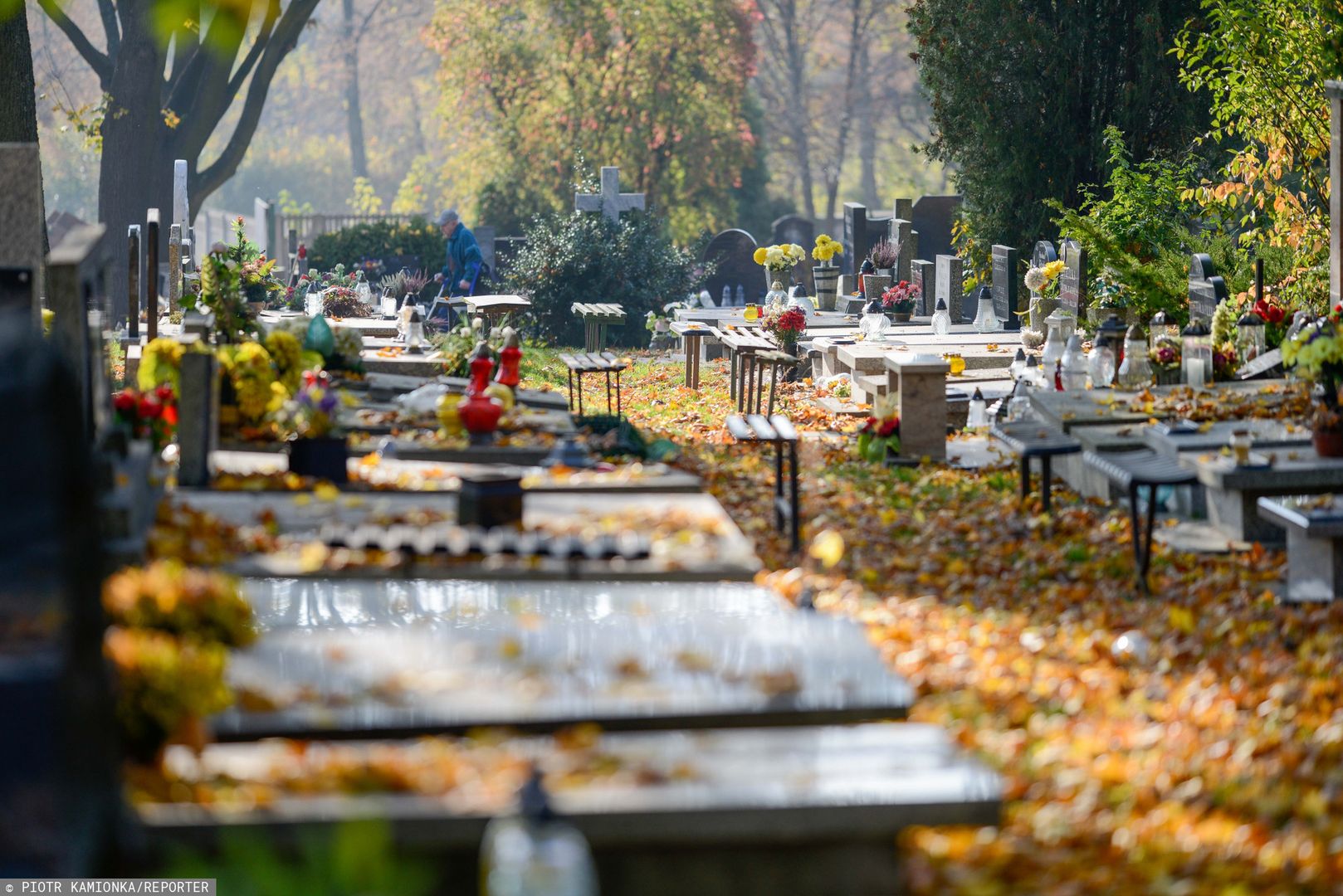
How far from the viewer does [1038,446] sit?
1052cm

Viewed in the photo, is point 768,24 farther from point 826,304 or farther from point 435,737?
point 435,737

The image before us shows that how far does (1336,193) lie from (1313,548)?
6551 mm

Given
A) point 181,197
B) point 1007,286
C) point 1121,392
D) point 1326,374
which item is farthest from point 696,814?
point 181,197

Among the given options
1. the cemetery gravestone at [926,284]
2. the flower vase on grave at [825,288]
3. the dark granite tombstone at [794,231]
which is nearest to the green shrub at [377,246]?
the flower vase on grave at [825,288]

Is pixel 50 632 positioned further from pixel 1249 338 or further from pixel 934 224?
pixel 934 224

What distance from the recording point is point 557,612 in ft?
22.4

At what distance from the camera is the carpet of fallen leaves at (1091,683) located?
5258 millimetres

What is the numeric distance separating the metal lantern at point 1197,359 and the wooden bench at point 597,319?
10.4m

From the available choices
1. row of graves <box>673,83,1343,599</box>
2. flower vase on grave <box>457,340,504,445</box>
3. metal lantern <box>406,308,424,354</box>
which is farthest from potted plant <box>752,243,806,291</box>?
flower vase on grave <box>457,340,504,445</box>

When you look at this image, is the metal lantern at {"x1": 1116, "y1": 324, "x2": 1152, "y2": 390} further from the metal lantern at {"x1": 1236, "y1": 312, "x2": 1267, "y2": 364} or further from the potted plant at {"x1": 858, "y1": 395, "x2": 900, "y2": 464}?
the potted plant at {"x1": 858, "y1": 395, "x2": 900, "y2": 464}

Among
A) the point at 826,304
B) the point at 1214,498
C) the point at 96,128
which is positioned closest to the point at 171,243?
the point at 96,128

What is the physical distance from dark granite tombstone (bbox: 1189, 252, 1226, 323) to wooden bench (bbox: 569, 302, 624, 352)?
903cm

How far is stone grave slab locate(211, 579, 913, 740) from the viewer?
17.6ft

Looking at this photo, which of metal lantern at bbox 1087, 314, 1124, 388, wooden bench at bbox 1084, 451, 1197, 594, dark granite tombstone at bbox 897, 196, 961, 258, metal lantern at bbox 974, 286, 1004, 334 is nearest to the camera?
wooden bench at bbox 1084, 451, 1197, 594
